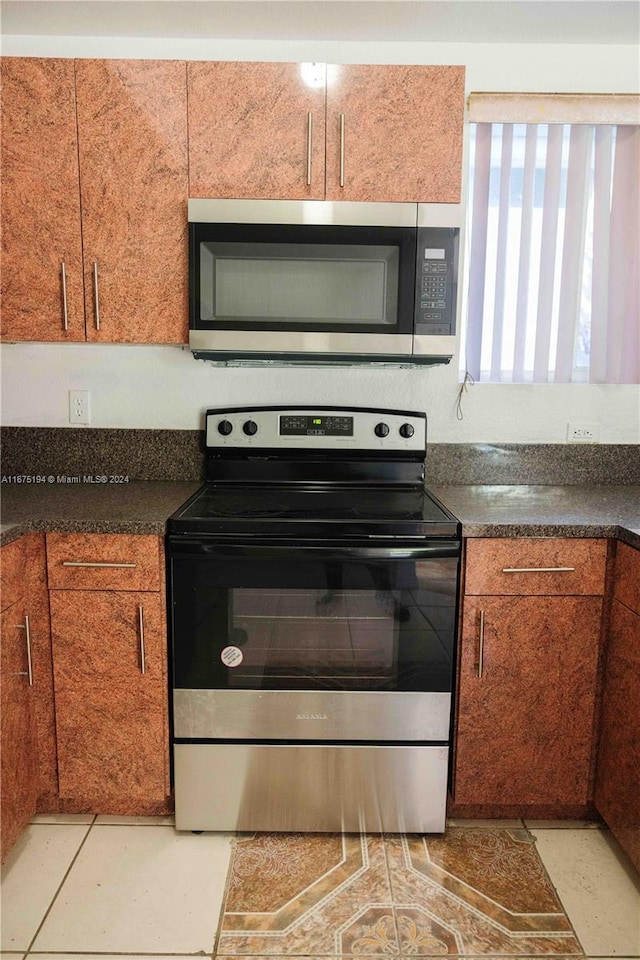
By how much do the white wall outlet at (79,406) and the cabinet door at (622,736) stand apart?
174cm

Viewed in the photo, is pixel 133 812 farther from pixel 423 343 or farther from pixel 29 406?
pixel 423 343

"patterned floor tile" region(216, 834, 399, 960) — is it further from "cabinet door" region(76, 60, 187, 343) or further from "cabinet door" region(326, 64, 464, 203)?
"cabinet door" region(326, 64, 464, 203)

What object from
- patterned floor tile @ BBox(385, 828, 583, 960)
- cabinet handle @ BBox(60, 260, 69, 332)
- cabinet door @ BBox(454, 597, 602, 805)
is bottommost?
patterned floor tile @ BBox(385, 828, 583, 960)

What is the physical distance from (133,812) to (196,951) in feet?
1.66

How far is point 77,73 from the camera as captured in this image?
6.15 ft

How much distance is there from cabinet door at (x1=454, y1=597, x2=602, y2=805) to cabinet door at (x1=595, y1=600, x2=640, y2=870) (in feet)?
0.13

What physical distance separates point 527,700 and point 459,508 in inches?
21.6

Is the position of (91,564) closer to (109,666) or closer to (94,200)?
(109,666)

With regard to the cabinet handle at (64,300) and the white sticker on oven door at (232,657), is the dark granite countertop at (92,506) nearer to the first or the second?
the white sticker on oven door at (232,657)

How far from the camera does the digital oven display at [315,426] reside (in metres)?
2.23

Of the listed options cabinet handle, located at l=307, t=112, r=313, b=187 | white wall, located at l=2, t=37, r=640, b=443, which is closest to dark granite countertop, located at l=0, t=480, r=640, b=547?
white wall, located at l=2, t=37, r=640, b=443

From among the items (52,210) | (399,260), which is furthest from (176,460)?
(399,260)

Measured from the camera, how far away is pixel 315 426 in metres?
2.24

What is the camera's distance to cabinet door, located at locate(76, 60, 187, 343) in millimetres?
1883
